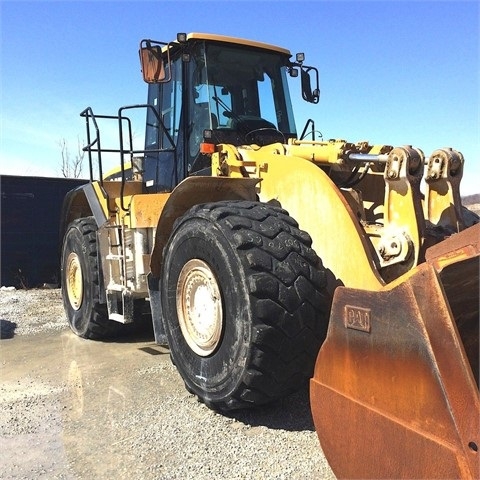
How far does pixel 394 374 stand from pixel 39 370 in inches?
152

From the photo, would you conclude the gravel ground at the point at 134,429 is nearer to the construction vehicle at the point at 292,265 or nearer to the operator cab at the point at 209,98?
the construction vehicle at the point at 292,265

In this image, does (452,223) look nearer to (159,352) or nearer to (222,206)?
(222,206)

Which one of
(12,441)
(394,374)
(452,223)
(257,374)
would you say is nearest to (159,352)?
(12,441)

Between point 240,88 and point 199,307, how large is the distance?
2400 mm

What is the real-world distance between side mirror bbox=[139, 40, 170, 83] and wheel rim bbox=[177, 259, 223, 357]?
173cm

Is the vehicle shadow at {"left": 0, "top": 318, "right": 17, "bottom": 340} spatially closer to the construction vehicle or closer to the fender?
the construction vehicle

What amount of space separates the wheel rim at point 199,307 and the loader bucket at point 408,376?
113cm

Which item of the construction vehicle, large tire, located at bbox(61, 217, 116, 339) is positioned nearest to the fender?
the construction vehicle

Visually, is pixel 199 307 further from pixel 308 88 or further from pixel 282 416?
pixel 308 88

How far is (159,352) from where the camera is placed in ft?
18.5

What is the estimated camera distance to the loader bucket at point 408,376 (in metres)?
1.98

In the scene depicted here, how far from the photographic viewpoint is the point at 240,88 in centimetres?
530

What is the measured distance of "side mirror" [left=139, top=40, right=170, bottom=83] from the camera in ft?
15.3

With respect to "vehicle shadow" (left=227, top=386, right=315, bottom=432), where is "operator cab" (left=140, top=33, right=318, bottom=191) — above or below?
above
